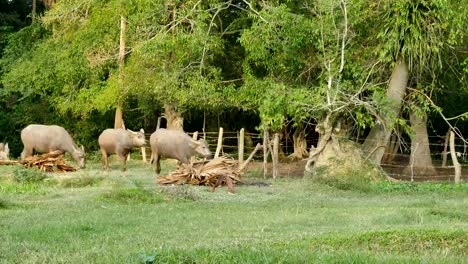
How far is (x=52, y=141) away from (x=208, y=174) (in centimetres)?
822

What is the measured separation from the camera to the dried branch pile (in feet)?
54.0

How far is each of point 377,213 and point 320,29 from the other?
9028mm

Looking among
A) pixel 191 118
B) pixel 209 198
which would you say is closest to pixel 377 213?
pixel 209 198

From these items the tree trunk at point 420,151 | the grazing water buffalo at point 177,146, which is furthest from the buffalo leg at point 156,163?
the tree trunk at point 420,151

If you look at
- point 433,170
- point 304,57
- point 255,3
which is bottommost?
point 433,170

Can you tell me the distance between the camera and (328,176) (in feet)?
59.4

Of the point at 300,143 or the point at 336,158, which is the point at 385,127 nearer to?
the point at 336,158

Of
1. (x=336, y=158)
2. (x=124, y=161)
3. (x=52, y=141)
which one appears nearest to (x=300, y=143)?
(x=124, y=161)

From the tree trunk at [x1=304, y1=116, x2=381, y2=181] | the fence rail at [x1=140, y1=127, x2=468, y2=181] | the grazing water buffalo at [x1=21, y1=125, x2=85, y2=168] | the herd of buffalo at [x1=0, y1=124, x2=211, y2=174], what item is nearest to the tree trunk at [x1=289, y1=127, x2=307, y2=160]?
the fence rail at [x1=140, y1=127, x2=468, y2=181]

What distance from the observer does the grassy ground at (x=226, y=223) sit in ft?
22.8

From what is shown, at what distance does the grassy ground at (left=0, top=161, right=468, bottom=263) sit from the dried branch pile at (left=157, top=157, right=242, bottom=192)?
414 mm

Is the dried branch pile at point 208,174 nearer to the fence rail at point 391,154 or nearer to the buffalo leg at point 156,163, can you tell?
the buffalo leg at point 156,163

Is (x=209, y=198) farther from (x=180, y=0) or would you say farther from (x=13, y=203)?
(x=180, y=0)

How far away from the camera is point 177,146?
19.7 m
